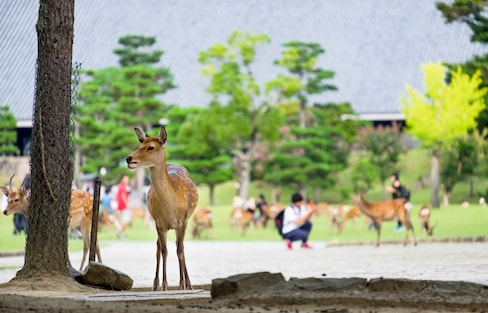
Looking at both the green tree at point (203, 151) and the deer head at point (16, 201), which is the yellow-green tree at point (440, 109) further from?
the deer head at point (16, 201)

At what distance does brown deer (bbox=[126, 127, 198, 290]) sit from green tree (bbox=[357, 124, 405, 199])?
3075 cm

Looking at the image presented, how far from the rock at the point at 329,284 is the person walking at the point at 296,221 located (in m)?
13.7

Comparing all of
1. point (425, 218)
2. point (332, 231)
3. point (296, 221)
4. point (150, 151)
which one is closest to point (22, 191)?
point (150, 151)

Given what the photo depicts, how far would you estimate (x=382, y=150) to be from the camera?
143ft

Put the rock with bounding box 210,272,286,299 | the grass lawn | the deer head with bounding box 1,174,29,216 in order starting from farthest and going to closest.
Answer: the grass lawn < the deer head with bounding box 1,174,29,216 < the rock with bounding box 210,272,286,299

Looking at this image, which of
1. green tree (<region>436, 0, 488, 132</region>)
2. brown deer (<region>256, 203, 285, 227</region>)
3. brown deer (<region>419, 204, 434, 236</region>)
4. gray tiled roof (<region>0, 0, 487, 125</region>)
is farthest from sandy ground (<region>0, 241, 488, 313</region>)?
gray tiled roof (<region>0, 0, 487, 125</region>)

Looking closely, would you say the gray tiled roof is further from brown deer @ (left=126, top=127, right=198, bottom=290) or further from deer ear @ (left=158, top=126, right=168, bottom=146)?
deer ear @ (left=158, top=126, right=168, bottom=146)

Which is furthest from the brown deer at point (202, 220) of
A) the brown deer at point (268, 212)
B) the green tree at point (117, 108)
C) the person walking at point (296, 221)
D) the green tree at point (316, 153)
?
the green tree at point (117, 108)

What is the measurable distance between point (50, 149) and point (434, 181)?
29.8 m

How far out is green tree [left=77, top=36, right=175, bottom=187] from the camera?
4259cm

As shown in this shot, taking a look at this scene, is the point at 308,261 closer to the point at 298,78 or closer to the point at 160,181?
the point at 160,181

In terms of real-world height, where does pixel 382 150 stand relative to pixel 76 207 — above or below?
above

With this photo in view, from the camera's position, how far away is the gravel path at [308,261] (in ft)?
51.8

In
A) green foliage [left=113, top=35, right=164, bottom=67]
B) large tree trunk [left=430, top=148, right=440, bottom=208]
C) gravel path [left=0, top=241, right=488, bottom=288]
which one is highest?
green foliage [left=113, top=35, right=164, bottom=67]
